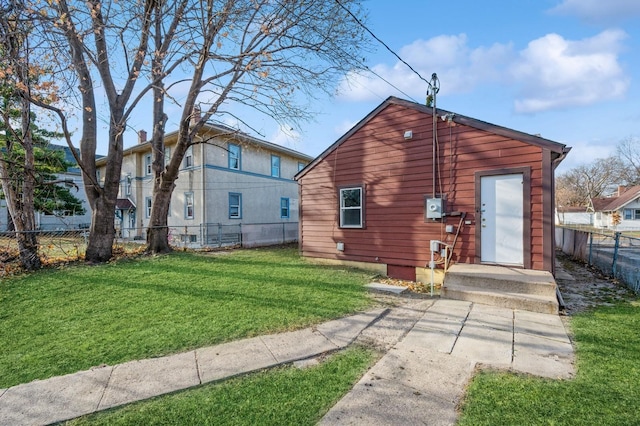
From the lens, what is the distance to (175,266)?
8352mm

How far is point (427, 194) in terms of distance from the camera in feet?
25.6

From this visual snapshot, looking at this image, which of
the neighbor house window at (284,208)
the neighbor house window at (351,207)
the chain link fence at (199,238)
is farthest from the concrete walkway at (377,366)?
the neighbor house window at (284,208)

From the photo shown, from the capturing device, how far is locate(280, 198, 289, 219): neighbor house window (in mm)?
Result: 19812

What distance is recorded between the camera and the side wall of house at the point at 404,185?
6.88 metres

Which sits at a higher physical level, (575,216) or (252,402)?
(575,216)

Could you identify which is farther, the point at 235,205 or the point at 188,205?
the point at 235,205

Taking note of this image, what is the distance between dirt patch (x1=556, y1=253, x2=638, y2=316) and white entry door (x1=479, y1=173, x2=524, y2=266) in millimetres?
1136

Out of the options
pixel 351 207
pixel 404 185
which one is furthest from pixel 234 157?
pixel 404 185

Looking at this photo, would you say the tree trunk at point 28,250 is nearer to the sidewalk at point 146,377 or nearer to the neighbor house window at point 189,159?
the sidewalk at point 146,377

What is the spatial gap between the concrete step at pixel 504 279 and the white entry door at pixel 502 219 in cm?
40

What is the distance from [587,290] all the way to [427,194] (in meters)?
3.78

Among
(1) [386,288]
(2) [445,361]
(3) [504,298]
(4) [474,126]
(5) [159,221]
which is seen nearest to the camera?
(2) [445,361]

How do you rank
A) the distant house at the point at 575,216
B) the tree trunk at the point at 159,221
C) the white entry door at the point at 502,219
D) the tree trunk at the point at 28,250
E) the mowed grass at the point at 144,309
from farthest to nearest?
the distant house at the point at 575,216 → the tree trunk at the point at 159,221 → the tree trunk at the point at 28,250 → the white entry door at the point at 502,219 → the mowed grass at the point at 144,309

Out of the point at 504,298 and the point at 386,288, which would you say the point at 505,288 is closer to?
the point at 504,298
